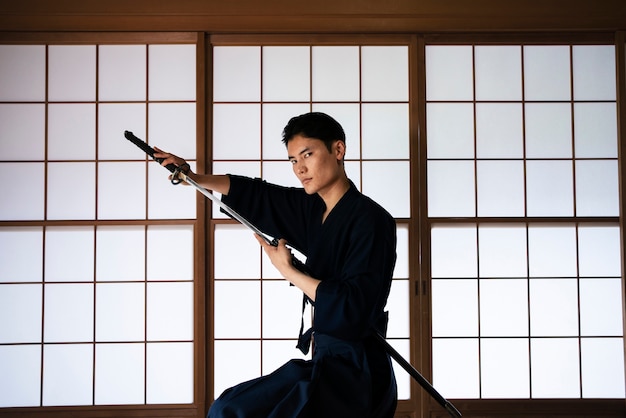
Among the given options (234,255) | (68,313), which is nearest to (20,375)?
(68,313)

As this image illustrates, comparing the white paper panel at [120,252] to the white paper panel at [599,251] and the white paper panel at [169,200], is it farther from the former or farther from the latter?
the white paper panel at [599,251]

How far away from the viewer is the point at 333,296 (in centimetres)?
190

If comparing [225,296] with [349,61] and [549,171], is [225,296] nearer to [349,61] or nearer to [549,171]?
[349,61]

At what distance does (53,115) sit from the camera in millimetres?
3477

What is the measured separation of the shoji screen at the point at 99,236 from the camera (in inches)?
134

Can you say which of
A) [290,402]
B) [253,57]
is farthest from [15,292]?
[290,402]

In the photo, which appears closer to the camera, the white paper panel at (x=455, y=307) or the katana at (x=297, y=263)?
the katana at (x=297, y=263)

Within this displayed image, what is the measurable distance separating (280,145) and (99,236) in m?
1.32

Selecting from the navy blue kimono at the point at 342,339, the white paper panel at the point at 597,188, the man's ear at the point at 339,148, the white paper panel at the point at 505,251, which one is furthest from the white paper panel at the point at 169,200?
the white paper panel at the point at 597,188

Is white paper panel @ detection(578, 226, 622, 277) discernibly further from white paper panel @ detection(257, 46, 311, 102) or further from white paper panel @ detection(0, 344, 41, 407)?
white paper panel @ detection(0, 344, 41, 407)

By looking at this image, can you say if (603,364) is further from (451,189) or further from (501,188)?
(451,189)

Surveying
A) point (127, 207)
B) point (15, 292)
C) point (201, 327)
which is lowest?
point (201, 327)

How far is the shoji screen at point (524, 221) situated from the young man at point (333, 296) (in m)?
1.48

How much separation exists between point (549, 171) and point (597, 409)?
161 cm
